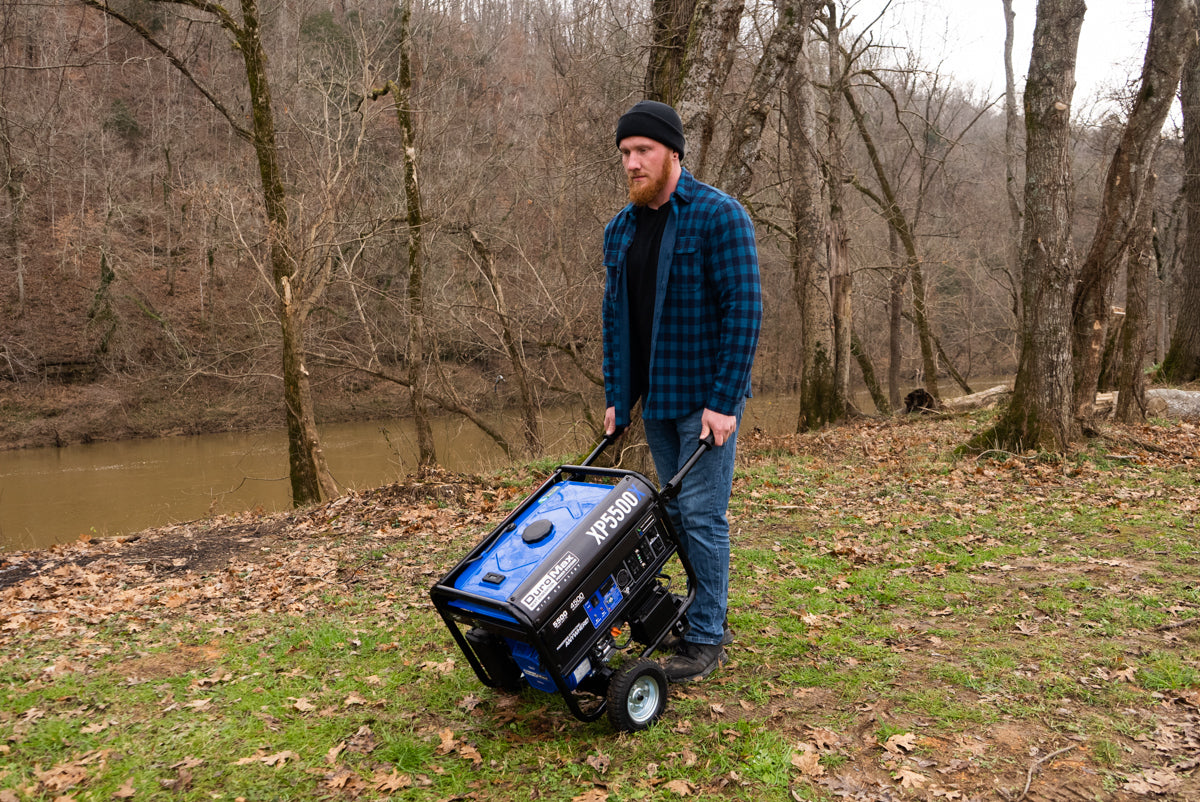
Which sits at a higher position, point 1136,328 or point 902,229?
point 902,229

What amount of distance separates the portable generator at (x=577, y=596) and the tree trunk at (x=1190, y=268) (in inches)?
594

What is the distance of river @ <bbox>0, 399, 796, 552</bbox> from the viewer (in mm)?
14336

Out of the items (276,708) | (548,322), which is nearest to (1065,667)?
(276,708)

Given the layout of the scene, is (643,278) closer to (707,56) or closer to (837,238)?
(707,56)

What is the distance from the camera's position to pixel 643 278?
3.54 metres

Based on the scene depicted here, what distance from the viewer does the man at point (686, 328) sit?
131 inches

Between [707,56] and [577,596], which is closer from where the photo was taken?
[577,596]

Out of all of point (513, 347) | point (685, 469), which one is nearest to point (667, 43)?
point (685, 469)

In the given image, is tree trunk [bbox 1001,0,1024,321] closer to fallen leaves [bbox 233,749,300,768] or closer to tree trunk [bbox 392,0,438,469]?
tree trunk [bbox 392,0,438,469]

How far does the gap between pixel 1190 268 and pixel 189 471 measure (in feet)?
72.1

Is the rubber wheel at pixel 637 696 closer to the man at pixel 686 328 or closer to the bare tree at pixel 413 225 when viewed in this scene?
the man at pixel 686 328

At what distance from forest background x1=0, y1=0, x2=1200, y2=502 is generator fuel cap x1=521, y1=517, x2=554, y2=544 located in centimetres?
549

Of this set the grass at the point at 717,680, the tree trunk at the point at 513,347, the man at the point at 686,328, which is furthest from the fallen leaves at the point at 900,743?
the tree trunk at the point at 513,347

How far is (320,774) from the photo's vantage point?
Answer: 118 inches
